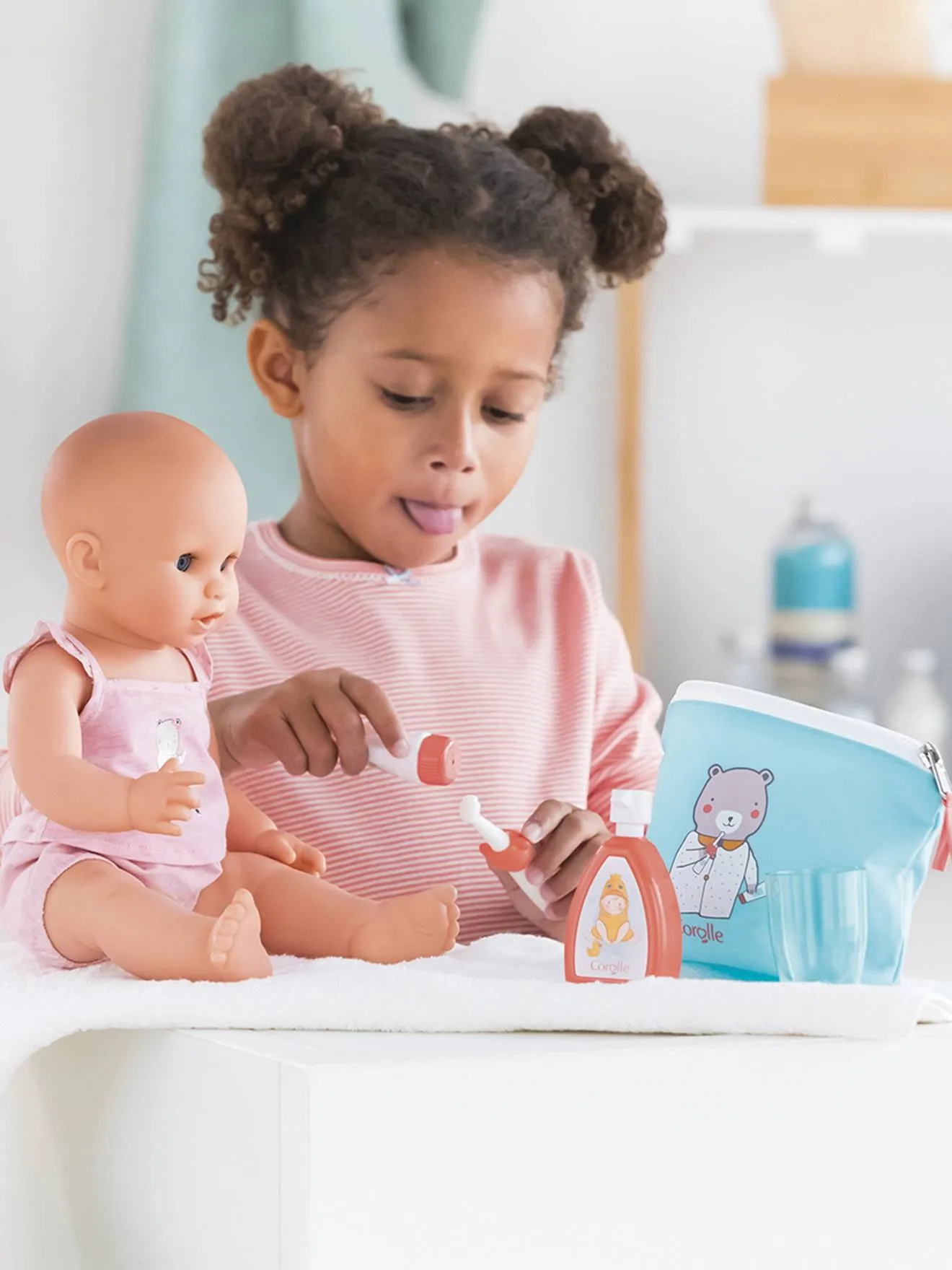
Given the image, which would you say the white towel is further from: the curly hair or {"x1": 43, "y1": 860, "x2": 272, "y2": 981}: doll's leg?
the curly hair

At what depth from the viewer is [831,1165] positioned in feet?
2.12

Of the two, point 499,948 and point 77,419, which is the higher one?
point 77,419

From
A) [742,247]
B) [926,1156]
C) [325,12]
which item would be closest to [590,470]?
[742,247]

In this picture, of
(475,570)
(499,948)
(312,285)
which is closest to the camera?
(499,948)

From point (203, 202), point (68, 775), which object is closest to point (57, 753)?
point (68, 775)

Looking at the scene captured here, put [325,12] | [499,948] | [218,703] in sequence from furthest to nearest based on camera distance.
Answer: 1. [325,12]
2. [218,703]
3. [499,948]

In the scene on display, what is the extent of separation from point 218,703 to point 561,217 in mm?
424

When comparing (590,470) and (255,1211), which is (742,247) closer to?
(590,470)

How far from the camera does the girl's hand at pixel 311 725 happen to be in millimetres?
847

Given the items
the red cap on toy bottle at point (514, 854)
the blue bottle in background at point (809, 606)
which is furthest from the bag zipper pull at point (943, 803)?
the blue bottle in background at point (809, 606)

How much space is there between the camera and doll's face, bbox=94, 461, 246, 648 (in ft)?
2.45

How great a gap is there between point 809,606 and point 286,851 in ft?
3.36

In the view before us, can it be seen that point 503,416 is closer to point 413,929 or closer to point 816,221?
point 413,929

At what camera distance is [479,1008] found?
0.64 m
